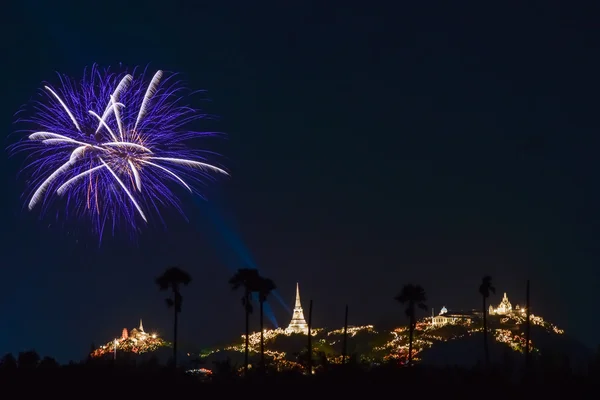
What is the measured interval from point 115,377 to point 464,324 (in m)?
124

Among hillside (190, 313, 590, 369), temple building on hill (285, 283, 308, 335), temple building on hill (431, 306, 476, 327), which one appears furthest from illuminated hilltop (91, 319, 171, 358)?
temple building on hill (431, 306, 476, 327)

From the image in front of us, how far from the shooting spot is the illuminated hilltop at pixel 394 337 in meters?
124

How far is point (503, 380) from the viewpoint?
35.7 m

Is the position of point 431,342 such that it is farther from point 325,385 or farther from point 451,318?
point 325,385

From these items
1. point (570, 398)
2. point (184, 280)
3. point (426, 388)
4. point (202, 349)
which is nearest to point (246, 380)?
point (426, 388)

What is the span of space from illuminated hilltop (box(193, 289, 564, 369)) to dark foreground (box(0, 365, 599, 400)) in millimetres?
75447

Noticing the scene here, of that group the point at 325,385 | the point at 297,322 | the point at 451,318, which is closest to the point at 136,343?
the point at 297,322

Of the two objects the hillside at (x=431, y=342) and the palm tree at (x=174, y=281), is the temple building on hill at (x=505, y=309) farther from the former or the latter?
the palm tree at (x=174, y=281)

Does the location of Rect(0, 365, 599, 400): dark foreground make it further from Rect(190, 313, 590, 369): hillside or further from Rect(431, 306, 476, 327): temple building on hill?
Rect(431, 306, 476, 327): temple building on hill

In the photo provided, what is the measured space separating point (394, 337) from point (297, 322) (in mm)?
45606

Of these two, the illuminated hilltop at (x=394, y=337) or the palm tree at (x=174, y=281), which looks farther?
the illuminated hilltop at (x=394, y=337)

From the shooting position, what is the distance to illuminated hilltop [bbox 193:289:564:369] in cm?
12371

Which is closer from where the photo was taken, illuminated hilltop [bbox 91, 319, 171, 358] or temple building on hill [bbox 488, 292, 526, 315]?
illuminated hilltop [bbox 91, 319, 171, 358]

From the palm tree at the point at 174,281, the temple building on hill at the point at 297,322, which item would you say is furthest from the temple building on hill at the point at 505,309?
the palm tree at the point at 174,281
